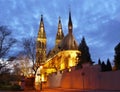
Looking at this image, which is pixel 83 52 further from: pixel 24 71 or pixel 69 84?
pixel 24 71

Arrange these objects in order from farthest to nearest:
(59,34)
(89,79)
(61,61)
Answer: (59,34) < (61,61) < (89,79)

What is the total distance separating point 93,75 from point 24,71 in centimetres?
4299

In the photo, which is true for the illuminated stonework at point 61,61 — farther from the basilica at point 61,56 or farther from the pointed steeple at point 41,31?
the pointed steeple at point 41,31

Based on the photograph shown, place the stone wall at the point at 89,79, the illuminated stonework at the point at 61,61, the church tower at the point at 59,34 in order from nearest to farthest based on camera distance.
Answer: the stone wall at the point at 89,79
the illuminated stonework at the point at 61,61
the church tower at the point at 59,34

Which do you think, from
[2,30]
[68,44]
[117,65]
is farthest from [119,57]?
[68,44]

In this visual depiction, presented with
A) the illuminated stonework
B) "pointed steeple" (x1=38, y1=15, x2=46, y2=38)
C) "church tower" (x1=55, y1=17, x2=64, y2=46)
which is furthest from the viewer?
"church tower" (x1=55, y1=17, x2=64, y2=46)

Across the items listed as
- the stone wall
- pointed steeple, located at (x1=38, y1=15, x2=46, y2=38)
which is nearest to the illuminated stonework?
pointed steeple, located at (x1=38, y1=15, x2=46, y2=38)

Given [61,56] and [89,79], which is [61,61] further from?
[89,79]

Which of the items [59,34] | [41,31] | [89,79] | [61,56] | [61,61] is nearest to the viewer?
[89,79]

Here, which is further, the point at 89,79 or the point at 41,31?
the point at 41,31

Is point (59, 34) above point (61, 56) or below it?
above

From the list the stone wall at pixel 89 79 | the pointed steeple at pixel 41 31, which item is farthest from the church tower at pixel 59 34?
the stone wall at pixel 89 79

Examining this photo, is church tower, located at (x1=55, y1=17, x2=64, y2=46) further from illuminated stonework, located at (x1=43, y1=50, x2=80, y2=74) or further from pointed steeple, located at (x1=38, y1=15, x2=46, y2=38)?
illuminated stonework, located at (x1=43, y1=50, x2=80, y2=74)

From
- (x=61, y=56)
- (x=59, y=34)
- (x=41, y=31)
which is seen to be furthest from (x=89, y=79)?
(x=59, y=34)
